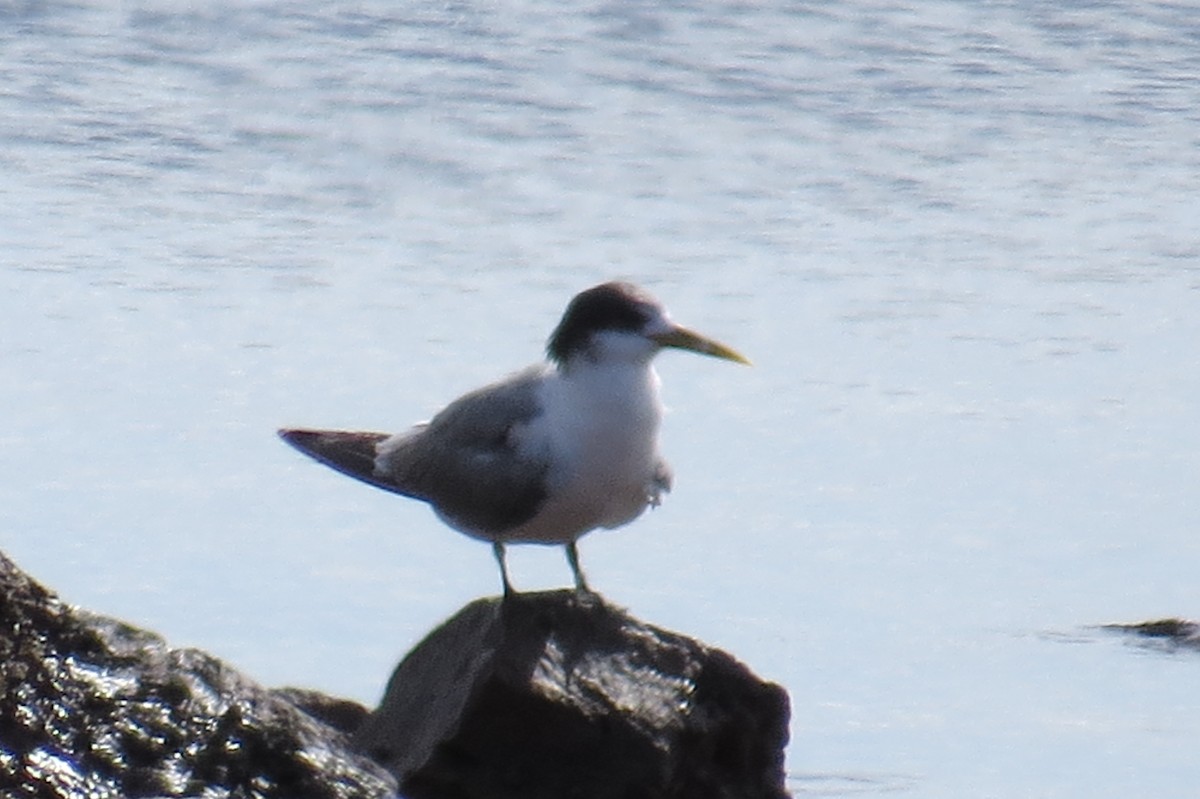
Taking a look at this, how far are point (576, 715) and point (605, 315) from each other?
106cm

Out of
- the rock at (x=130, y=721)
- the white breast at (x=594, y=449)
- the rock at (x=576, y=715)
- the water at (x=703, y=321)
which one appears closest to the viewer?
the rock at (x=130, y=721)

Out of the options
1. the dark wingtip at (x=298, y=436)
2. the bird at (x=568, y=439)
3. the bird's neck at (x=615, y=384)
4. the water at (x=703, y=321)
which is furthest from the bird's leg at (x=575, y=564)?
the dark wingtip at (x=298, y=436)

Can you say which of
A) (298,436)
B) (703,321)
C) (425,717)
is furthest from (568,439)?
(703,321)

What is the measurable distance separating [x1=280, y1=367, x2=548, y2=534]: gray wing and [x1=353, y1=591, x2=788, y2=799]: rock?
304 mm

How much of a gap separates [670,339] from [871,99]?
20.3 ft

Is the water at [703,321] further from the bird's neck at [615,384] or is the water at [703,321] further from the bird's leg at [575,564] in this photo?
the bird's neck at [615,384]

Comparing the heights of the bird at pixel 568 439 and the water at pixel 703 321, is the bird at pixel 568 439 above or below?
above

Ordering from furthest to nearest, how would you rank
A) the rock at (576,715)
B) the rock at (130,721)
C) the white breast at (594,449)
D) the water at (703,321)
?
1. the water at (703,321)
2. the white breast at (594,449)
3. the rock at (576,715)
4. the rock at (130,721)

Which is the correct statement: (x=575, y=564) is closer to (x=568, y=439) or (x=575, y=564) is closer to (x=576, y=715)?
(x=568, y=439)

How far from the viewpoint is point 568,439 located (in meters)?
5.00

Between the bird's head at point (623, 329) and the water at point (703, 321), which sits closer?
the bird's head at point (623, 329)

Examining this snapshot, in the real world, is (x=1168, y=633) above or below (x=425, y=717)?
below

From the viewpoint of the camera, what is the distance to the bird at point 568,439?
4.98 meters

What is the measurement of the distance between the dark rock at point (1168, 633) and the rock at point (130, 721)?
2354 millimetres
